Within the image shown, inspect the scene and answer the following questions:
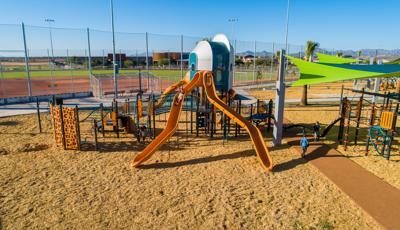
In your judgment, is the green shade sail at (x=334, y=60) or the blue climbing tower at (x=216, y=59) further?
the green shade sail at (x=334, y=60)

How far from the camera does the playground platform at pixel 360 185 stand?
21.5ft

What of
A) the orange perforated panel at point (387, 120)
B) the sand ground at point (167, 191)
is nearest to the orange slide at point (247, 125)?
the sand ground at point (167, 191)

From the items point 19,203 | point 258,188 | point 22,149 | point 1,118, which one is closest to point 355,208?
point 258,188

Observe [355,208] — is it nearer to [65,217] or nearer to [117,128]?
[65,217]

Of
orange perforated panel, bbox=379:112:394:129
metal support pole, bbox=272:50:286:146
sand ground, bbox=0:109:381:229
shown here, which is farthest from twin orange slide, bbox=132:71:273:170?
orange perforated panel, bbox=379:112:394:129

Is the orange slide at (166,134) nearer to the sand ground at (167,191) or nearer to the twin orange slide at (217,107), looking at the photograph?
the twin orange slide at (217,107)

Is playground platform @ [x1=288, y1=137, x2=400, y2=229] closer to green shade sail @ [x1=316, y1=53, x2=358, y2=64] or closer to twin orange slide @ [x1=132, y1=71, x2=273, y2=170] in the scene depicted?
twin orange slide @ [x1=132, y1=71, x2=273, y2=170]

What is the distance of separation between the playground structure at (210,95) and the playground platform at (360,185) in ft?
6.76

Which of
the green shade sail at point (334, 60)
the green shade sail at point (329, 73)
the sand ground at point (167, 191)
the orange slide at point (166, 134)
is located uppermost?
the green shade sail at point (334, 60)

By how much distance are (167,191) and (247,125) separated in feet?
14.4

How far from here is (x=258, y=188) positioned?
25.7 ft

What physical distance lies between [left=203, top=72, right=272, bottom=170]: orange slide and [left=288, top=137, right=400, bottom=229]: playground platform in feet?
5.83

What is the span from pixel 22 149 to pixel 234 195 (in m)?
8.71

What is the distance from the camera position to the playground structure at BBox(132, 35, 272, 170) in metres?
9.73
